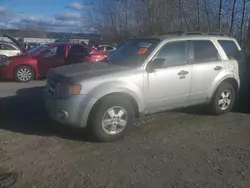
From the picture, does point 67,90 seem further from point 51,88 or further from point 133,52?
point 133,52

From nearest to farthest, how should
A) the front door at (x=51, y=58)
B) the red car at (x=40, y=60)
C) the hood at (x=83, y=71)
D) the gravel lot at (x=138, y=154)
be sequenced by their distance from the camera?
the gravel lot at (x=138, y=154), the hood at (x=83, y=71), the red car at (x=40, y=60), the front door at (x=51, y=58)

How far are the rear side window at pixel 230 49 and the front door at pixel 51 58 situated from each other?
705 centimetres

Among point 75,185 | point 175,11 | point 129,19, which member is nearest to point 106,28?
point 129,19

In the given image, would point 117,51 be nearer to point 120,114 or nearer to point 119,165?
point 120,114

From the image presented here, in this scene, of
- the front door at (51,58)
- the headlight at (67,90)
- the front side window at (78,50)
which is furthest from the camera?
the front side window at (78,50)

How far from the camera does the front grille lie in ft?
19.1

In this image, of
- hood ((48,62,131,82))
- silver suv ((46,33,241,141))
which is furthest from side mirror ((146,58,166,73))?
hood ((48,62,131,82))

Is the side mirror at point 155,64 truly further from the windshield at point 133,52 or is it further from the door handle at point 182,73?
the door handle at point 182,73

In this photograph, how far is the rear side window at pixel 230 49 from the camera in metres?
7.34

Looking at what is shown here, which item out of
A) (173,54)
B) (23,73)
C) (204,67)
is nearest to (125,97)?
(173,54)

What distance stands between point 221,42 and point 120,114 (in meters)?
2.92

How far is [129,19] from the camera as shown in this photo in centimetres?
3959

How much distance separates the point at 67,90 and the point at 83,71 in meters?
0.51

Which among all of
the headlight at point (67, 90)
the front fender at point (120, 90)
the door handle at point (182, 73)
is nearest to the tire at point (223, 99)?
the door handle at point (182, 73)
